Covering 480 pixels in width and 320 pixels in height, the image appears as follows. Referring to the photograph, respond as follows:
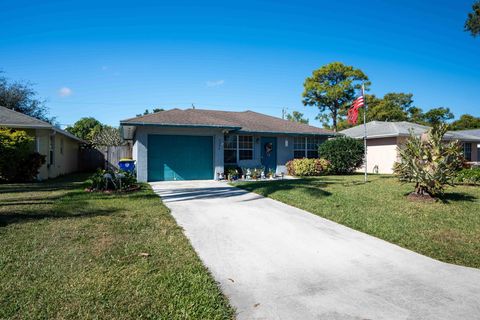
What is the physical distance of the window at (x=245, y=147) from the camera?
16609 mm

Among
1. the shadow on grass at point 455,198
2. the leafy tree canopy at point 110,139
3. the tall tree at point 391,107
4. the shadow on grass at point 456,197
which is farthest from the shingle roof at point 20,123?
the tall tree at point 391,107

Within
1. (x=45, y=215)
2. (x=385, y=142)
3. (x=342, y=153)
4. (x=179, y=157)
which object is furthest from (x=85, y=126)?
(x=45, y=215)

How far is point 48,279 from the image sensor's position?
3436mm

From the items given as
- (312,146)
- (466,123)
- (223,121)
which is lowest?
(312,146)

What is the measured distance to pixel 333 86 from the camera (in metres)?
38.9

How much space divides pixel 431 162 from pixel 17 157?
1596cm

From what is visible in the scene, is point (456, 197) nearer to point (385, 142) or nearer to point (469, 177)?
point (469, 177)

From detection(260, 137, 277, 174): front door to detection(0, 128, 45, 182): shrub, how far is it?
37.5 ft

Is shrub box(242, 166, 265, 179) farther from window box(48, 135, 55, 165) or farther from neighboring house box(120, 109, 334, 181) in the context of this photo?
window box(48, 135, 55, 165)

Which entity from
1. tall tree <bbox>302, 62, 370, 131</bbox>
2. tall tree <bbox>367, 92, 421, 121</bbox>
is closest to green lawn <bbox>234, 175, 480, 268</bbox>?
tall tree <bbox>302, 62, 370, 131</bbox>

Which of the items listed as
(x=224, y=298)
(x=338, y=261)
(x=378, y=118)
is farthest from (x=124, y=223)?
(x=378, y=118)

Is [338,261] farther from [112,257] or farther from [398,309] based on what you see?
[112,257]

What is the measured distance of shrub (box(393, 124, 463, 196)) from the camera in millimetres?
8203

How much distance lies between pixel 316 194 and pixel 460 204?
12.9 feet
